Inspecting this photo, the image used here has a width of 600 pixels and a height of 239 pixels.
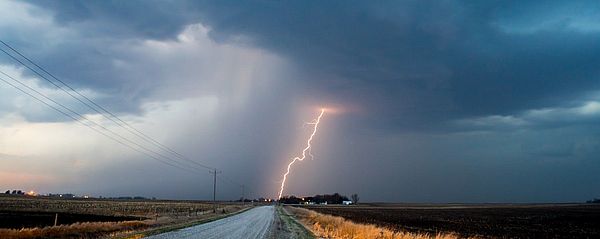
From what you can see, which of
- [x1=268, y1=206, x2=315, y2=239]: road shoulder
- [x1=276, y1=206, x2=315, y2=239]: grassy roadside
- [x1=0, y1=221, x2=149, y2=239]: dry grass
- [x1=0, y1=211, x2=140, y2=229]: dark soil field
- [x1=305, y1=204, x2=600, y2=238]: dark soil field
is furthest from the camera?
[x1=305, y1=204, x2=600, y2=238]: dark soil field

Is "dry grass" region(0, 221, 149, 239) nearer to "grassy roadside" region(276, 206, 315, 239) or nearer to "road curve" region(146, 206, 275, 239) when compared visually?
"road curve" region(146, 206, 275, 239)

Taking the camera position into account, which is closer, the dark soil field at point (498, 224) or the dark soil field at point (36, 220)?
the dark soil field at point (36, 220)

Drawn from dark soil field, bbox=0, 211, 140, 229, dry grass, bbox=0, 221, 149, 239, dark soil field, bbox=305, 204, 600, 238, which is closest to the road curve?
dry grass, bbox=0, 221, 149, 239

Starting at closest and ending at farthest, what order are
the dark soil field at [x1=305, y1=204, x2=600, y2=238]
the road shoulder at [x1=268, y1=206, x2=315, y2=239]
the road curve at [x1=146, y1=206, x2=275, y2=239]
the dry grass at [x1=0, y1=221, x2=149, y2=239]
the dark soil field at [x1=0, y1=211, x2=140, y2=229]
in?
1. the dry grass at [x1=0, y1=221, x2=149, y2=239]
2. the road curve at [x1=146, y1=206, x2=275, y2=239]
3. the road shoulder at [x1=268, y1=206, x2=315, y2=239]
4. the dark soil field at [x1=0, y1=211, x2=140, y2=229]
5. the dark soil field at [x1=305, y1=204, x2=600, y2=238]

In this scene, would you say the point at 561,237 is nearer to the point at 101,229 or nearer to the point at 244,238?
the point at 244,238

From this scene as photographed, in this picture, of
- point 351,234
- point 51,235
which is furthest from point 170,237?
point 351,234

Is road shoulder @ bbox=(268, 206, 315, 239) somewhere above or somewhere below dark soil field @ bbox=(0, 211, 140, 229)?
below

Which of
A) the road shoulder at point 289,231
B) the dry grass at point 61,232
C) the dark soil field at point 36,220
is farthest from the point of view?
the dark soil field at point 36,220

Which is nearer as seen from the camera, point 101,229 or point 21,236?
point 21,236

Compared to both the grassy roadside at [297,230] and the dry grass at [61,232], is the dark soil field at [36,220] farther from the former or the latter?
the grassy roadside at [297,230]

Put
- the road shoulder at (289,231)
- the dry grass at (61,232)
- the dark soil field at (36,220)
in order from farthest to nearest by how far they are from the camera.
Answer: the dark soil field at (36,220) → the road shoulder at (289,231) → the dry grass at (61,232)

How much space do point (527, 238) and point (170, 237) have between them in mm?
28333

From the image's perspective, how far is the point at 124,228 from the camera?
1334 inches

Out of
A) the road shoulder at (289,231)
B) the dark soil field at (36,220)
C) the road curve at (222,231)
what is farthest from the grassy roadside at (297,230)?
the dark soil field at (36,220)
